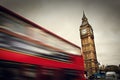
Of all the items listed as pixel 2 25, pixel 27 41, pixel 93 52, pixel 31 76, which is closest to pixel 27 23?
pixel 27 41

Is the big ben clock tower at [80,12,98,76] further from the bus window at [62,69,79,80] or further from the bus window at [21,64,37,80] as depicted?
the bus window at [21,64,37,80]

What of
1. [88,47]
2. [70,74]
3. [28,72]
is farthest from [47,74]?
[88,47]

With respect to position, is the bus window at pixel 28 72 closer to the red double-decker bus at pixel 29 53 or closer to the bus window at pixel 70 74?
the red double-decker bus at pixel 29 53

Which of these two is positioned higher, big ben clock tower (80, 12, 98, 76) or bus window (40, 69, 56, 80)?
big ben clock tower (80, 12, 98, 76)

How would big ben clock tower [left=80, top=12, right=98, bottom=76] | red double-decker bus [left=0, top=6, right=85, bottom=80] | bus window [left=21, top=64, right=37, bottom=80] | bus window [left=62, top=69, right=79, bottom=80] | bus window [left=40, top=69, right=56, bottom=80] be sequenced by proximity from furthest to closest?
big ben clock tower [left=80, top=12, right=98, bottom=76], bus window [left=62, top=69, right=79, bottom=80], bus window [left=40, top=69, right=56, bottom=80], bus window [left=21, top=64, right=37, bottom=80], red double-decker bus [left=0, top=6, right=85, bottom=80]

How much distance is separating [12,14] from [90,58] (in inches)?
1809

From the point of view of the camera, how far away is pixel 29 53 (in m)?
3.82

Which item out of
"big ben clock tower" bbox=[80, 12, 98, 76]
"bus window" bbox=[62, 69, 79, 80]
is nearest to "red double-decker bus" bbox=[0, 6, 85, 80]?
"bus window" bbox=[62, 69, 79, 80]

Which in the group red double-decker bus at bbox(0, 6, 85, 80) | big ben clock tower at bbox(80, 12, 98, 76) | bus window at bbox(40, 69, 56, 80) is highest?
big ben clock tower at bbox(80, 12, 98, 76)

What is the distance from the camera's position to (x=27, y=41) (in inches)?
154

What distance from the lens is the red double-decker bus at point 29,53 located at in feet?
10.8

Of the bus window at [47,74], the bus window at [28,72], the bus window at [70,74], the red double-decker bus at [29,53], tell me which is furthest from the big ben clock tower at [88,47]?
the bus window at [28,72]

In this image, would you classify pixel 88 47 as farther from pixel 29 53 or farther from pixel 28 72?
pixel 28 72

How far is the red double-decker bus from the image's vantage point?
3.31m
